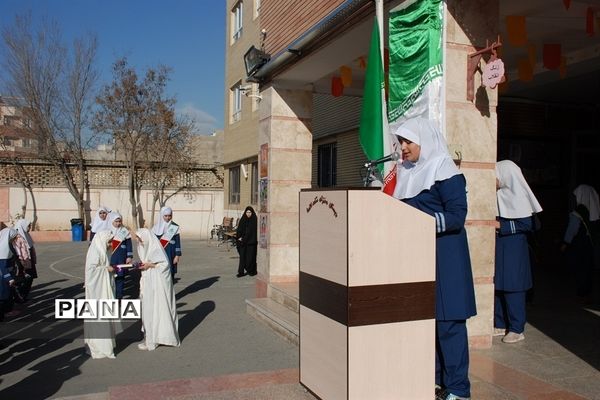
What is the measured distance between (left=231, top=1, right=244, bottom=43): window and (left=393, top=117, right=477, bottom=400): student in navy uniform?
19464mm

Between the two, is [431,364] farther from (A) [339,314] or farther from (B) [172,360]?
(B) [172,360]

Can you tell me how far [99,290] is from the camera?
6.54 m

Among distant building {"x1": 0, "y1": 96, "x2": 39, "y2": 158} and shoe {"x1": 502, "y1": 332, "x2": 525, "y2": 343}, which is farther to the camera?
distant building {"x1": 0, "y1": 96, "x2": 39, "y2": 158}

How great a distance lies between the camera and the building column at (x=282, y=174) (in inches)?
347

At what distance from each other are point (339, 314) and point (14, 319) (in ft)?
Answer: 23.8

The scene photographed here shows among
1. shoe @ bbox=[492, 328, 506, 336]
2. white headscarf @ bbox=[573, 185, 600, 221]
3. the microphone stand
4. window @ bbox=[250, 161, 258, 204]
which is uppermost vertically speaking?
window @ bbox=[250, 161, 258, 204]

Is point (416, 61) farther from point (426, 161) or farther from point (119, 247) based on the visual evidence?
point (119, 247)

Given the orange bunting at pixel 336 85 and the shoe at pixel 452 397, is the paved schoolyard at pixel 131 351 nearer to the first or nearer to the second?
the shoe at pixel 452 397

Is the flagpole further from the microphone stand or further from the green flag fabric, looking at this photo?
the microphone stand

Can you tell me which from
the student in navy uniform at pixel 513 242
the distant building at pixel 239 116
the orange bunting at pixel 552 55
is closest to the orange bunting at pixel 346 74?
the orange bunting at pixel 552 55

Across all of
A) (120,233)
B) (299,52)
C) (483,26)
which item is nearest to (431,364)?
(483,26)

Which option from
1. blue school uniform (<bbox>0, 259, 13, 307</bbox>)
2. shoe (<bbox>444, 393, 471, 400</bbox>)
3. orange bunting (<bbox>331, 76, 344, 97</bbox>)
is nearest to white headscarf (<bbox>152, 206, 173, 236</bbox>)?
blue school uniform (<bbox>0, 259, 13, 307</bbox>)

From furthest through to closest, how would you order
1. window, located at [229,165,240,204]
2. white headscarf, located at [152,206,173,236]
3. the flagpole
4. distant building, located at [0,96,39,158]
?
distant building, located at [0,96,39,158], window, located at [229,165,240,204], white headscarf, located at [152,206,173,236], the flagpole

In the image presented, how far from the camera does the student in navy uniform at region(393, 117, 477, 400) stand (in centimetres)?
339
